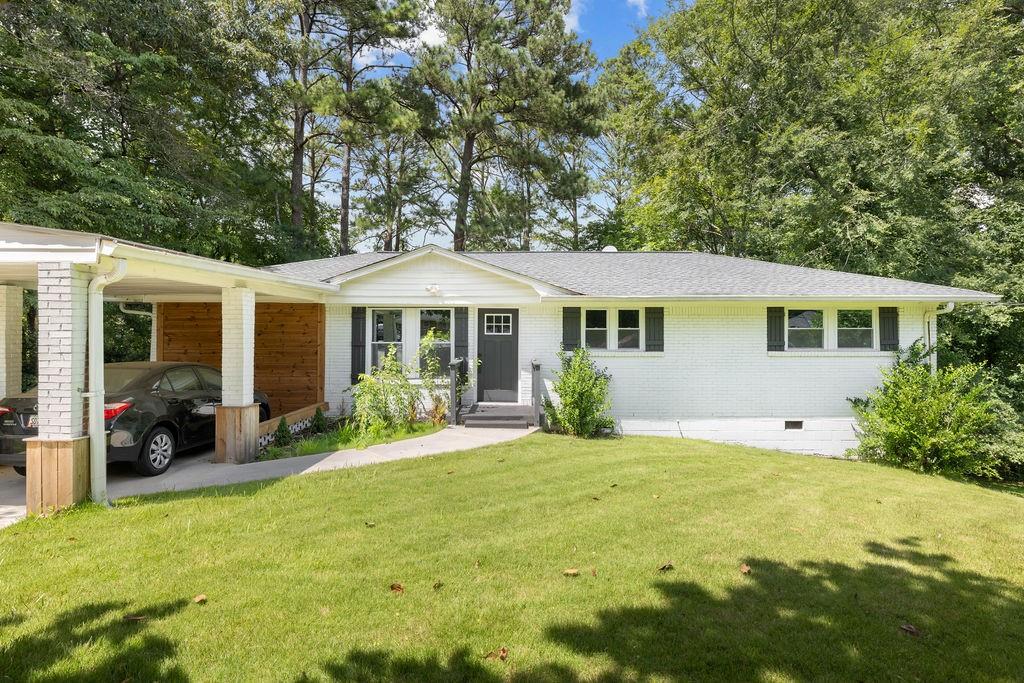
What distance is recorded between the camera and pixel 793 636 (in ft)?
10.1

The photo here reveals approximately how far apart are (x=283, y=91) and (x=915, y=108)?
69.4ft

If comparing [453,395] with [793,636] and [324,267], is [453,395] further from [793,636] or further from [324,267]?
[793,636]

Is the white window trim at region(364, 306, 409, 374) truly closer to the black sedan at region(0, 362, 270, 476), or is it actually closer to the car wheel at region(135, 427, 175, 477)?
the black sedan at region(0, 362, 270, 476)

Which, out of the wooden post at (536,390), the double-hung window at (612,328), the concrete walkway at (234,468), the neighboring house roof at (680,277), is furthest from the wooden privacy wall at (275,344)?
the double-hung window at (612,328)

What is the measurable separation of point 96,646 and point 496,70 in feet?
73.2

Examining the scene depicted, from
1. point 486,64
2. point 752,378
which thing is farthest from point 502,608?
point 486,64

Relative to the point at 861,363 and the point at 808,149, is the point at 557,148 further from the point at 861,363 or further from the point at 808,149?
the point at 861,363

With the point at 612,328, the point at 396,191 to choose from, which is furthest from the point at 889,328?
the point at 396,191

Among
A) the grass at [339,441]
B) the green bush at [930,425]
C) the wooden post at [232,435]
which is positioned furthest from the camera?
the green bush at [930,425]

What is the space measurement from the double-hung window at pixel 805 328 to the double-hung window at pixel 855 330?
40cm

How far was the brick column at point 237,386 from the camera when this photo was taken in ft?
24.8

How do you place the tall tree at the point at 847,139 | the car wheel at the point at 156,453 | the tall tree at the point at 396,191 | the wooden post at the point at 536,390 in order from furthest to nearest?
the tall tree at the point at 396,191
the tall tree at the point at 847,139
the wooden post at the point at 536,390
the car wheel at the point at 156,453

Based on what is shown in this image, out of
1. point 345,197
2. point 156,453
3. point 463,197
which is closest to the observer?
point 156,453

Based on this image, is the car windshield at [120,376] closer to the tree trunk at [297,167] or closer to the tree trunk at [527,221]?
the tree trunk at [297,167]
